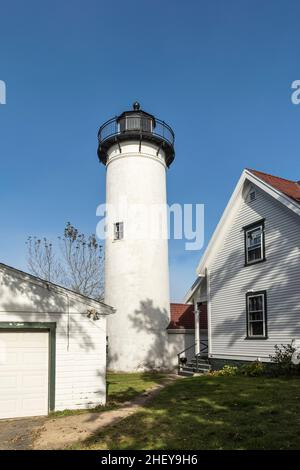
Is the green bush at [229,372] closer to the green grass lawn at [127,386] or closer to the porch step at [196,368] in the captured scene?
the porch step at [196,368]

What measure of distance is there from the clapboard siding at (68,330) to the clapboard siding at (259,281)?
25.3 ft

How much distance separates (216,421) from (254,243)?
11.2m

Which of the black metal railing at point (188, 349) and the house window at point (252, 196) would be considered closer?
the house window at point (252, 196)

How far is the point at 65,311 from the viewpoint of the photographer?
45.1 ft

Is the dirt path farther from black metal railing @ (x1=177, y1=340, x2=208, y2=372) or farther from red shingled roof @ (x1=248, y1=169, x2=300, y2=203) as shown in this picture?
black metal railing @ (x1=177, y1=340, x2=208, y2=372)

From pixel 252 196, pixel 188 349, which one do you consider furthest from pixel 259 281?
pixel 188 349

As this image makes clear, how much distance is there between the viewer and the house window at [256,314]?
754 inches

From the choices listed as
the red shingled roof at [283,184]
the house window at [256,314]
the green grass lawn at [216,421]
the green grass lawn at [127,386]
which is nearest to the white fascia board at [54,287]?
the green grass lawn at [127,386]

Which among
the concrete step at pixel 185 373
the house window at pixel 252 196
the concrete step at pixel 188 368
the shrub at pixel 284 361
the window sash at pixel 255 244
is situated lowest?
the concrete step at pixel 185 373

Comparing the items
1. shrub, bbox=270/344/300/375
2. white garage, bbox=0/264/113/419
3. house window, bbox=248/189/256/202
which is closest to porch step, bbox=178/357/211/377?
shrub, bbox=270/344/300/375

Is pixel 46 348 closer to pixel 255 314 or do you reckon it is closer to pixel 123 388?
pixel 123 388

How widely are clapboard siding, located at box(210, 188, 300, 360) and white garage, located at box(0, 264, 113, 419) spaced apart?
7.72m

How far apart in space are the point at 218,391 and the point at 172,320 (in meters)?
14.1
